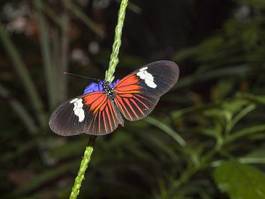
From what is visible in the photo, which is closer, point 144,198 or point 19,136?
point 144,198

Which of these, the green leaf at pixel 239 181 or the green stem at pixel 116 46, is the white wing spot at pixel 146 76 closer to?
the green stem at pixel 116 46

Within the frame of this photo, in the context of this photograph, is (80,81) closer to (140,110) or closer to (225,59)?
(225,59)

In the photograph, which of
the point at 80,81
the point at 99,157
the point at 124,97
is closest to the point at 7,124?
the point at 80,81

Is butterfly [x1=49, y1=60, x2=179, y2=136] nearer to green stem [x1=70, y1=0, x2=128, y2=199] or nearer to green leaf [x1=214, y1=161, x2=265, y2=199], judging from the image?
green stem [x1=70, y1=0, x2=128, y2=199]

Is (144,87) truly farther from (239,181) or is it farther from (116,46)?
(239,181)

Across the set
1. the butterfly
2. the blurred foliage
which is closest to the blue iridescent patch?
the butterfly
